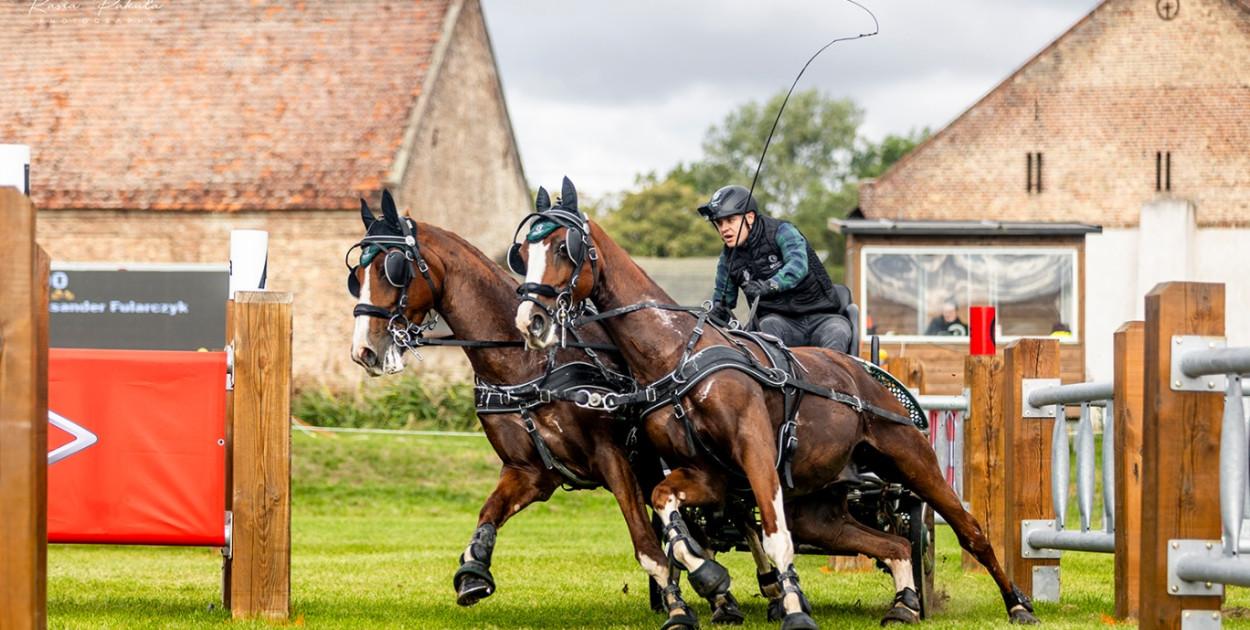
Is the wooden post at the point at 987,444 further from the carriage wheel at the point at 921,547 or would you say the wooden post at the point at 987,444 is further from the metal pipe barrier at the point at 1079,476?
the carriage wheel at the point at 921,547

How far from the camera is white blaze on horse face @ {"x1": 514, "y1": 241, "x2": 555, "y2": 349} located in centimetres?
701

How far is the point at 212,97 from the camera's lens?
31547mm

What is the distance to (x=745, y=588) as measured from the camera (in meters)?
10.6

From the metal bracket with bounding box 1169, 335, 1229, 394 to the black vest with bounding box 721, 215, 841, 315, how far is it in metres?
3.89

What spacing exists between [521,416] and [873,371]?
2.06 meters

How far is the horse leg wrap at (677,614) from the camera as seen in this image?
7.16 m

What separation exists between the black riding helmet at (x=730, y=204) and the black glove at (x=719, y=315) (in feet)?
2.18

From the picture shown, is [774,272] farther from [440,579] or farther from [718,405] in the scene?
[440,579]

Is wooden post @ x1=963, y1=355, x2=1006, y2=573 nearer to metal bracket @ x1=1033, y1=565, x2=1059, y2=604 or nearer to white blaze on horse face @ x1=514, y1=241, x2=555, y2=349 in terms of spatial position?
Result: metal bracket @ x1=1033, y1=565, x2=1059, y2=604

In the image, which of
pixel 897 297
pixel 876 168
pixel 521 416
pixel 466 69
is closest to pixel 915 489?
pixel 521 416

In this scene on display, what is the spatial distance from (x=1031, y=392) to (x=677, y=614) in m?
3.15

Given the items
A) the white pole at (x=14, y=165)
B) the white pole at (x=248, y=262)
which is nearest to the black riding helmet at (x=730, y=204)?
the white pole at (x=248, y=262)

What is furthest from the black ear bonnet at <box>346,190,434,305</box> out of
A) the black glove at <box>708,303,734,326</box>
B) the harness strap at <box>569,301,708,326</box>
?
the black glove at <box>708,303,734,326</box>

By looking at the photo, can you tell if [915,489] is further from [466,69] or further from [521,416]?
[466,69]
